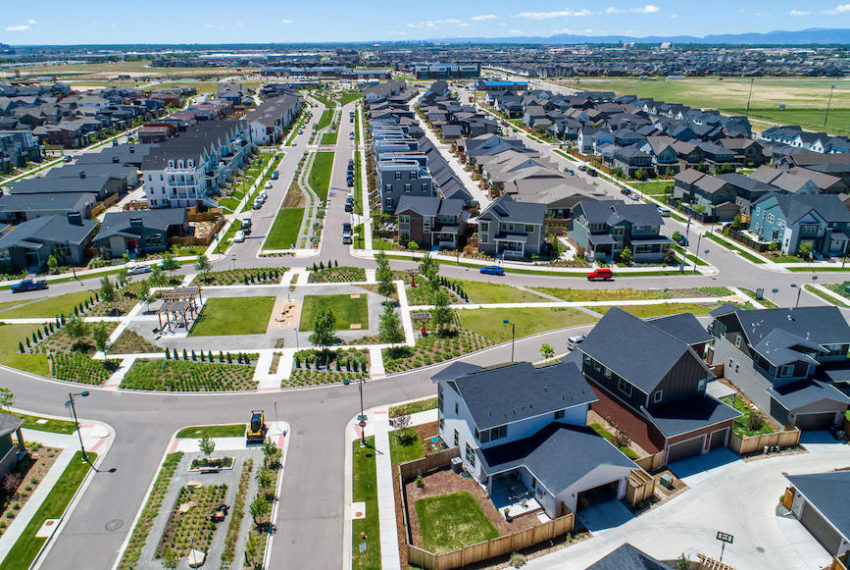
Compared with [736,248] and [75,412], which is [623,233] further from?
[75,412]

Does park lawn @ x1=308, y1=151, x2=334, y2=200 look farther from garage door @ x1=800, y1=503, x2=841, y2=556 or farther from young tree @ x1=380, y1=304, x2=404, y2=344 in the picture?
garage door @ x1=800, y1=503, x2=841, y2=556

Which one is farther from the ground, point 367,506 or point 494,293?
point 494,293

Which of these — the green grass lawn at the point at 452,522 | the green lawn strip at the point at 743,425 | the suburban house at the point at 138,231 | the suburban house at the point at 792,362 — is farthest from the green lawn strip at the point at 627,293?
the suburban house at the point at 138,231

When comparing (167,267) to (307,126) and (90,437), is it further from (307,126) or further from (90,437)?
(307,126)

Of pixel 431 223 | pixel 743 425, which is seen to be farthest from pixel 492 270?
pixel 743 425

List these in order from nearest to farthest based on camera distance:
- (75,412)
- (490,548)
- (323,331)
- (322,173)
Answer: (490,548) < (75,412) < (323,331) < (322,173)

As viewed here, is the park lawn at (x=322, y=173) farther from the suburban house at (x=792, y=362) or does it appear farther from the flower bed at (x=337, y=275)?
the suburban house at (x=792, y=362)

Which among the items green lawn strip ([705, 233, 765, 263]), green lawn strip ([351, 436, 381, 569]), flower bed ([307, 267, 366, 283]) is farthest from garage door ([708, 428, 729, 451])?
green lawn strip ([705, 233, 765, 263])
